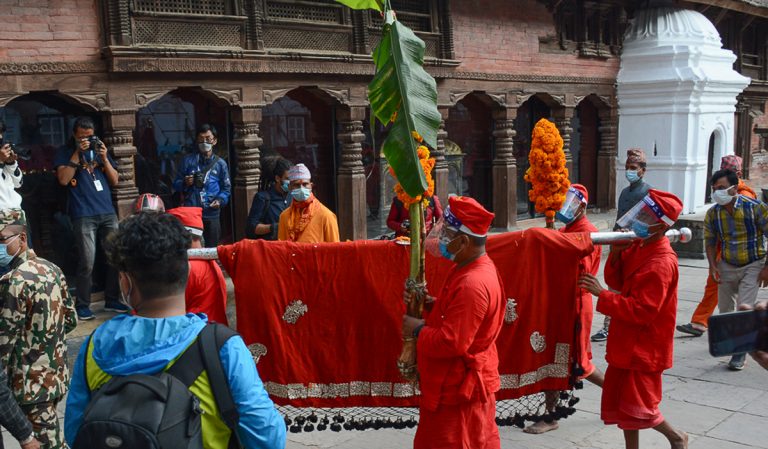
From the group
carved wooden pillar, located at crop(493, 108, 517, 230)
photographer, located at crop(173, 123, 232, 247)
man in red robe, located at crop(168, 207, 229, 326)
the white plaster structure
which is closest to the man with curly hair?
man in red robe, located at crop(168, 207, 229, 326)

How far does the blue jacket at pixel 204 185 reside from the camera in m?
8.41

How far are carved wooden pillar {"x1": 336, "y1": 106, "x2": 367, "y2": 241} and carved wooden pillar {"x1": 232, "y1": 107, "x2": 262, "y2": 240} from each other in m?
1.52

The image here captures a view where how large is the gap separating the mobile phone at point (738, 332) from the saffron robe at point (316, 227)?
4.05 metres

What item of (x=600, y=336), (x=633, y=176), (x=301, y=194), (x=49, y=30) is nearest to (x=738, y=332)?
(x=301, y=194)

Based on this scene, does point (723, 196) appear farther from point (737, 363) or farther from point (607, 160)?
point (607, 160)

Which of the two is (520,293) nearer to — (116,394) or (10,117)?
(116,394)

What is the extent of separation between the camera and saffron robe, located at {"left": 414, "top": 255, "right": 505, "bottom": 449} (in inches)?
137

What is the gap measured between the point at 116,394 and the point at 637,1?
52.0 ft

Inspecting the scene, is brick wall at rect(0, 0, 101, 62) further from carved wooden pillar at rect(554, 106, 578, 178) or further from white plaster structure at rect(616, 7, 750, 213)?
white plaster structure at rect(616, 7, 750, 213)

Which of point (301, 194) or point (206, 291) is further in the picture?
point (301, 194)

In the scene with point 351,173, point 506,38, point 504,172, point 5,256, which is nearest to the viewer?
point 5,256

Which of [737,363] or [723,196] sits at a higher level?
[723,196]

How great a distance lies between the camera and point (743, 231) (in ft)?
23.4

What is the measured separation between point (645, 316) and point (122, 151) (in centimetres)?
592
